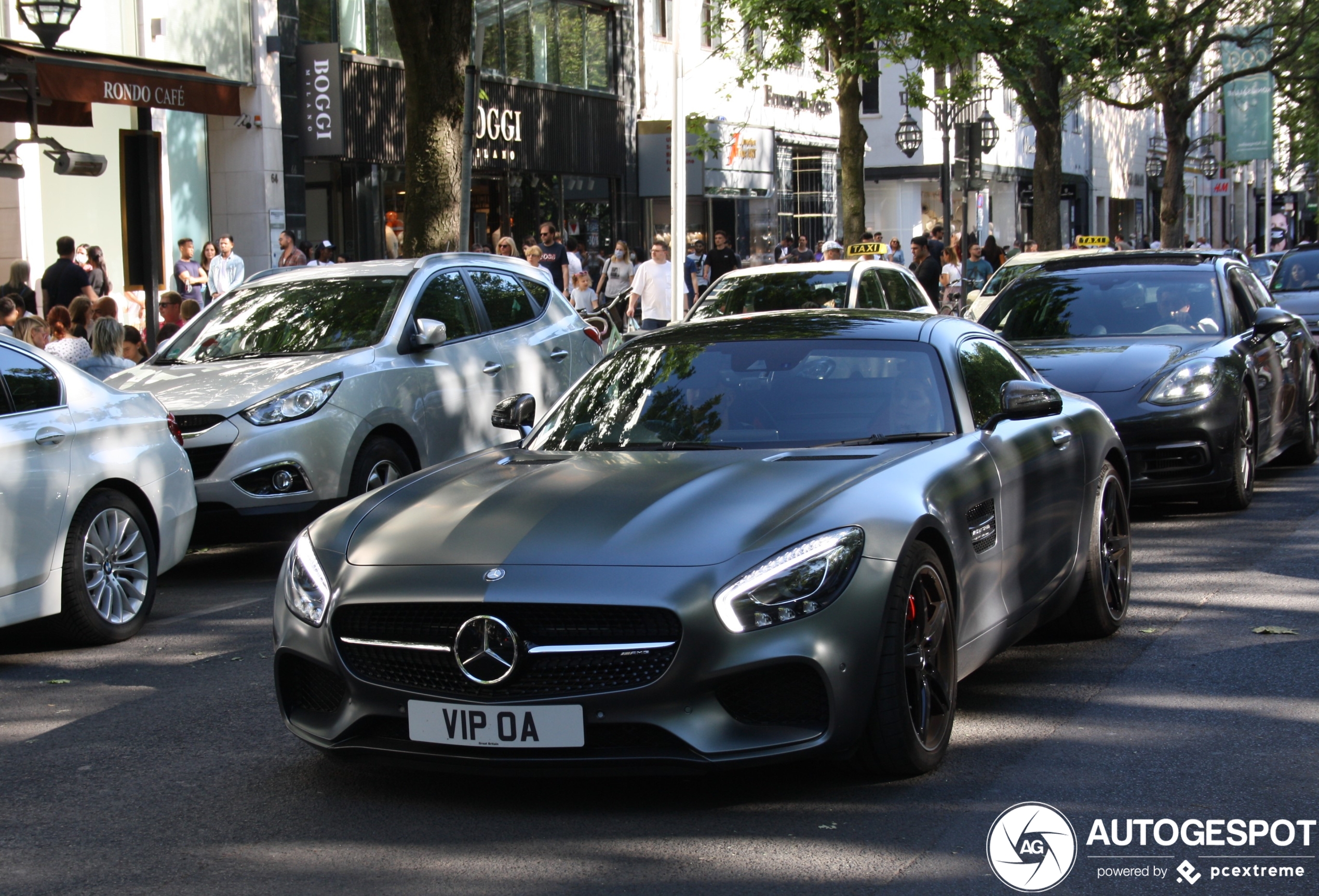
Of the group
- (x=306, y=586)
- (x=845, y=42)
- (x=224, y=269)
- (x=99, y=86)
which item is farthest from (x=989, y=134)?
(x=306, y=586)

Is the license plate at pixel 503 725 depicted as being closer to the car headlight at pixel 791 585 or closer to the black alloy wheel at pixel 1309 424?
the car headlight at pixel 791 585

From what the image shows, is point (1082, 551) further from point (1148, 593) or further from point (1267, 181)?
point (1267, 181)

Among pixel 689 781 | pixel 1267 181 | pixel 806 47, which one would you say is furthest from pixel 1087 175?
pixel 689 781

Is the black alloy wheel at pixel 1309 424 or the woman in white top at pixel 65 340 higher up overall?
the woman in white top at pixel 65 340

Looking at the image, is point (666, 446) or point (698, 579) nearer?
point (698, 579)

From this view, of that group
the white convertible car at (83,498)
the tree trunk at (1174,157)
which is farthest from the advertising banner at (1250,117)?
the white convertible car at (83,498)

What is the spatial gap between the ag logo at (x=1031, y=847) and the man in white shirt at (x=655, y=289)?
1723 cm

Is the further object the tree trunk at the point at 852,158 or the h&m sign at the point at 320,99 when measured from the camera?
the tree trunk at the point at 852,158

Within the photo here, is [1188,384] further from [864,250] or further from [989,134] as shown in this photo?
[989,134]

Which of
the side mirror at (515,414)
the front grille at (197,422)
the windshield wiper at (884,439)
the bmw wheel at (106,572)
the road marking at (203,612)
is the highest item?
the side mirror at (515,414)

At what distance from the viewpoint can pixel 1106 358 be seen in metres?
10.5

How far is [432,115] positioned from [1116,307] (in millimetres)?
7199

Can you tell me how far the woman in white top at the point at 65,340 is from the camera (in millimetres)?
11531

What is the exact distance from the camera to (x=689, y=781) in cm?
503
